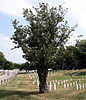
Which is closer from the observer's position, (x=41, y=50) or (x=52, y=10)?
(x=41, y=50)

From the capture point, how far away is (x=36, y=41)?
1891 centimetres

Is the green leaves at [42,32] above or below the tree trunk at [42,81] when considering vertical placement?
above

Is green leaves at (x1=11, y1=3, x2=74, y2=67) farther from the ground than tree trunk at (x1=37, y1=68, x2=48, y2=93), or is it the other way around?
green leaves at (x1=11, y1=3, x2=74, y2=67)

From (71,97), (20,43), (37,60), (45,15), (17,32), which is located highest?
(45,15)

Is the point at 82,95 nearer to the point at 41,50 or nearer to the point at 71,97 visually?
the point at 71,97

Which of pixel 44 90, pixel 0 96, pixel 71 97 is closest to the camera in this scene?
pixel 71 97

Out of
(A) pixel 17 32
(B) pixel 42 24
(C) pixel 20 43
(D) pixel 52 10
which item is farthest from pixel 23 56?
(D) pixel 52 10

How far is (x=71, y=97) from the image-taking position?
15875 millimetres

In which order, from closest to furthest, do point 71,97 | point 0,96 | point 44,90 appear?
point 71,97, point 0,96, point 44,90

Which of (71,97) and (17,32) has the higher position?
(17,32)

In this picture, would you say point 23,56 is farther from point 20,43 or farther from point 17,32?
point 17,32

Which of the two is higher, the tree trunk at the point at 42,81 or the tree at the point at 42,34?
the tree at the point at 42,34

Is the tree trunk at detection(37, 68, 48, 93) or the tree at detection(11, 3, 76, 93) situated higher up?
the tree at detection(11, 3, 76, 93)

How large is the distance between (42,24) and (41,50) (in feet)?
10.5
